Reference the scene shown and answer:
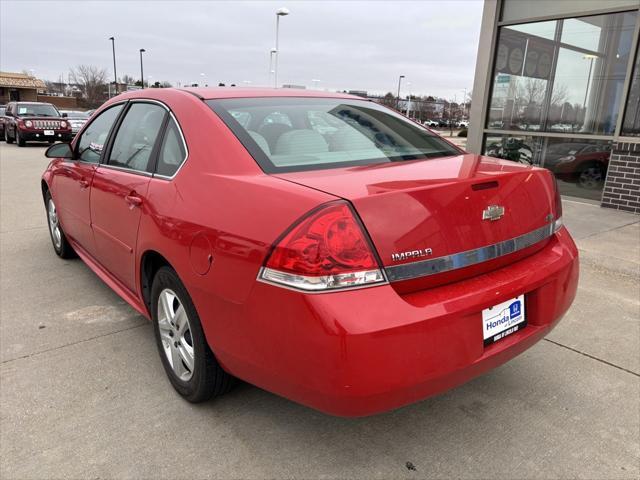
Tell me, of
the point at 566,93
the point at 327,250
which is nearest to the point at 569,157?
the point at 566,93

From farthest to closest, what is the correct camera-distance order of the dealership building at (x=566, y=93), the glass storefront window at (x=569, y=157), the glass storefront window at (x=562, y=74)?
1. the glass storefront window at (x=569, y=157)
2. the glass storefront window at (x=562, y=74)
3. the dealership building at (x=566, y=93)

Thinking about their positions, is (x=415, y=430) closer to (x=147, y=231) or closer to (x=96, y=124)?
(x=147, y=231)

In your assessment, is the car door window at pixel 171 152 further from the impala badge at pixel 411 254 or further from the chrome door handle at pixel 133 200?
the impala badge at pixel 411 254

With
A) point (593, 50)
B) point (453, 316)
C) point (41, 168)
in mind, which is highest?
point (593, 50)

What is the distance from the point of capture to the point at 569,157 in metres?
8.80

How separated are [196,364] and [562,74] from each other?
29.8ft

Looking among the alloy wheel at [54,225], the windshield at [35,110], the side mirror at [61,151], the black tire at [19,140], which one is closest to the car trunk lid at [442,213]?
the side mirror at [61,151]

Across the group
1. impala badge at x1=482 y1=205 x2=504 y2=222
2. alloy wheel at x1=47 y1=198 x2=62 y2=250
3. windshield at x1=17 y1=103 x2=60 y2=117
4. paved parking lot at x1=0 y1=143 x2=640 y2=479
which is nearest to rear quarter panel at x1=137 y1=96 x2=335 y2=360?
paved parking lot at x1=0 y1=143 x2=640 y2=479

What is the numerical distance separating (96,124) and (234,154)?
2167 millimetres

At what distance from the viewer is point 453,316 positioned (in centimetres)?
187

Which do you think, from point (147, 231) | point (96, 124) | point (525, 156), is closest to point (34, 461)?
point (147, 231)

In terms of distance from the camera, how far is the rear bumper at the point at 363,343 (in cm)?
171

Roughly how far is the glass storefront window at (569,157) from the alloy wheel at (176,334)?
7.79 metres

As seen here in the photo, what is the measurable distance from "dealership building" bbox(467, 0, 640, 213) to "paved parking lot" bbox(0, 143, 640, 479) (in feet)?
17.7
